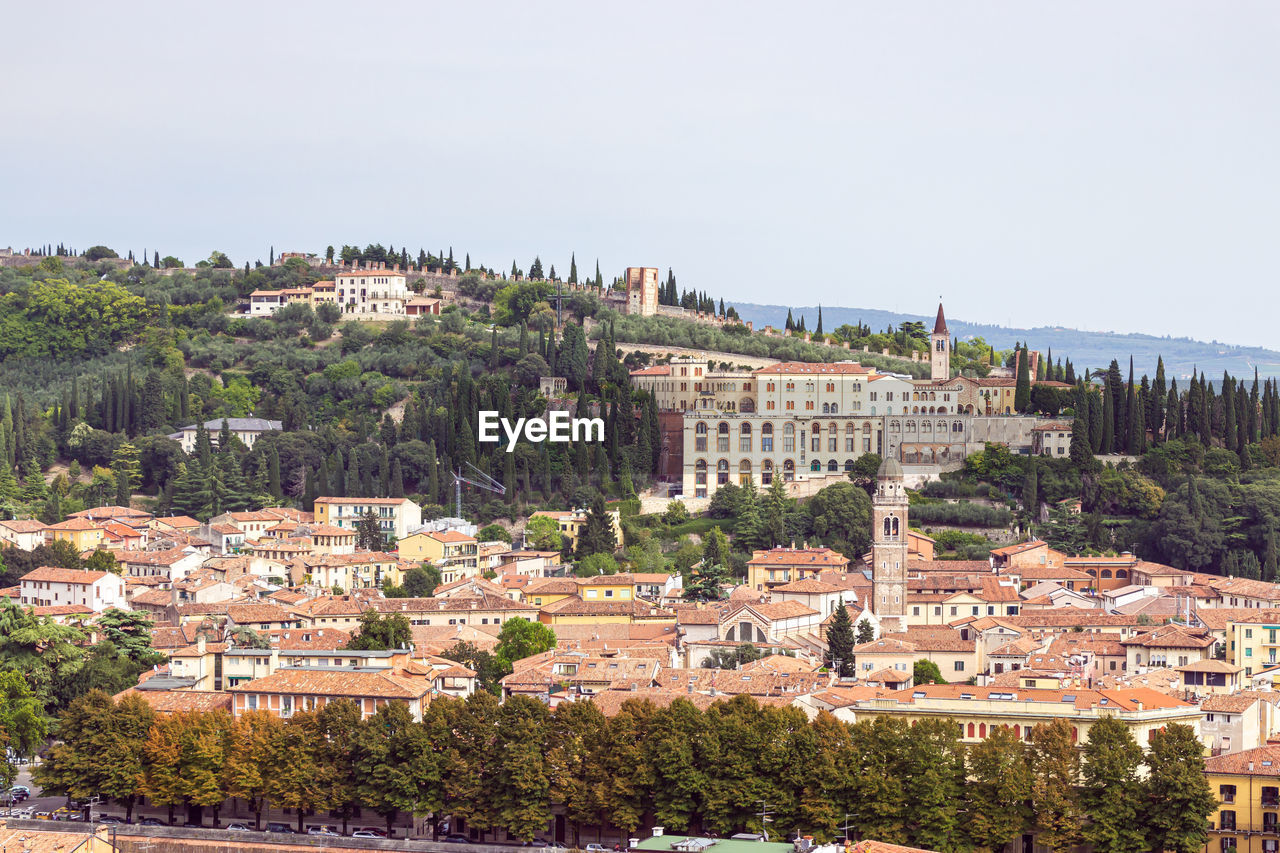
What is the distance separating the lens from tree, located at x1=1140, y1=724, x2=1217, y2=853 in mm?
39375

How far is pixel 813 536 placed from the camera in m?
76.1

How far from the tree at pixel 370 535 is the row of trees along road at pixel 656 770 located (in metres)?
29.4

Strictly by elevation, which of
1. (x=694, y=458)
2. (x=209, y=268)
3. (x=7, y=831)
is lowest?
(x=7, y=831)

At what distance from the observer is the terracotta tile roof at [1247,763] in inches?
1615

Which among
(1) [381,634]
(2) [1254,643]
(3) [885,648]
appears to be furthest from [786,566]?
(1) [381,634]

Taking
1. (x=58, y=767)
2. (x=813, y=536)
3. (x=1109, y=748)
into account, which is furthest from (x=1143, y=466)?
(x=58, y=767)

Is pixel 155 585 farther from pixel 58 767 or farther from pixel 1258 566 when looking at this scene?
pixel 1258 566

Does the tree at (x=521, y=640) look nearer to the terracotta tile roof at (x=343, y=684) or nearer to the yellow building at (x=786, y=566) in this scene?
the terracotta tile roof at (x=343, y=684)

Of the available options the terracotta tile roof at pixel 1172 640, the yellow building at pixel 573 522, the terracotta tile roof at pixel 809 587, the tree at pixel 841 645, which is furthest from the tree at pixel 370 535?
the terracotta tile roof at pixel 1172 640

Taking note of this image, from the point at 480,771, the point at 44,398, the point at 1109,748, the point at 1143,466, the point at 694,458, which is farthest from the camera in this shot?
the point at 44,398

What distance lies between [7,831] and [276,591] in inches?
1045

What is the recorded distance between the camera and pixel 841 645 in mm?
55469

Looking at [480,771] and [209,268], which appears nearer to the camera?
[480,771]

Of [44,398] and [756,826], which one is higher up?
[44,398]
